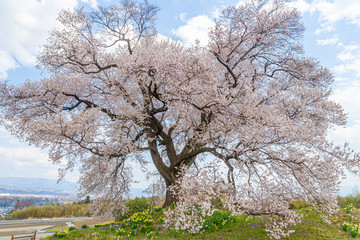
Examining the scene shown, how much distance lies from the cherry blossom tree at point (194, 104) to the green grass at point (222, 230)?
1.43 metres

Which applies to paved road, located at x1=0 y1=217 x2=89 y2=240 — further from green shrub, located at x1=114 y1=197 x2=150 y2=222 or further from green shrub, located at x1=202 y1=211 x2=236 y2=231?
green shrub, located at x1=202 y1=211 x2=236 y2=231

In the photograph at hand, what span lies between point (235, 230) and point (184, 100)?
4.95m

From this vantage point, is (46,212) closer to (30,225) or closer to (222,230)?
(30,225)

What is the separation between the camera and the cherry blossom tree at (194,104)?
6.59 m

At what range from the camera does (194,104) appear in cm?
827

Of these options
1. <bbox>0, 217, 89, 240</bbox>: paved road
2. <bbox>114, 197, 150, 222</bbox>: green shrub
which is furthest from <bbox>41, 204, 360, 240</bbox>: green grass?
<bbox>0, 217, 89, 240</bbox>: paved road

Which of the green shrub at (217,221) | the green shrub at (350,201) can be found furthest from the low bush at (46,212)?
the green shrub at (350,201)

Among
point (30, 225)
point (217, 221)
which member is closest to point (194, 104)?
point (217, 221)

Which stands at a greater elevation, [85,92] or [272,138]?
[85,92]

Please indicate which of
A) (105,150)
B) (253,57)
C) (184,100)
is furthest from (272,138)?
(105,150)

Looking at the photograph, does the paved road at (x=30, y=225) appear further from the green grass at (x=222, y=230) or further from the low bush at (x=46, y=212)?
the green grass at (x=222, y=230)

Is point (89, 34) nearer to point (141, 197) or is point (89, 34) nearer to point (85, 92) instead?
point (85, 92)

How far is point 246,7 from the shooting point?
9.16m

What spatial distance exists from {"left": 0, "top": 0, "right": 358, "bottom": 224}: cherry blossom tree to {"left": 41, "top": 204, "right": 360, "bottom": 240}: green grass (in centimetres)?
143
